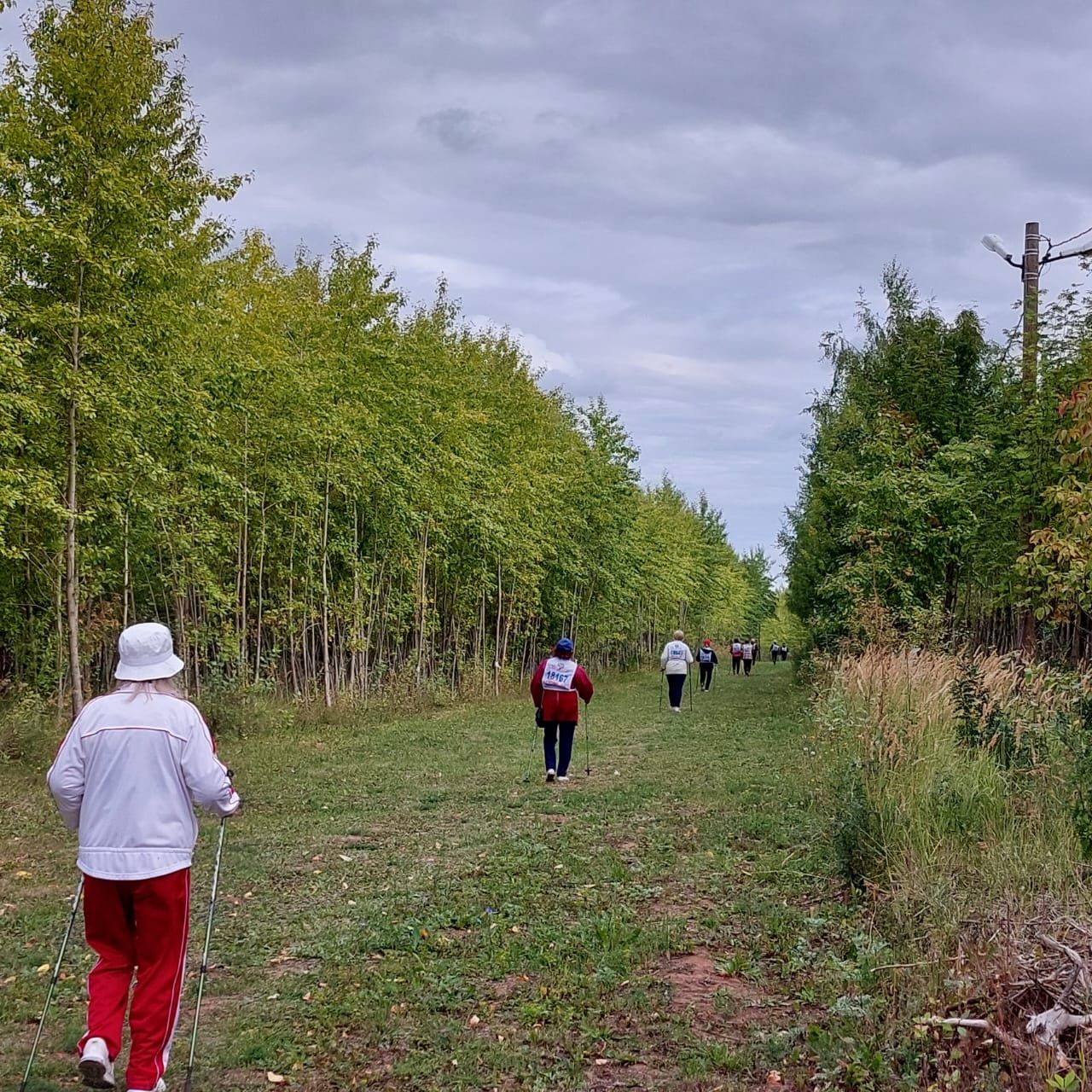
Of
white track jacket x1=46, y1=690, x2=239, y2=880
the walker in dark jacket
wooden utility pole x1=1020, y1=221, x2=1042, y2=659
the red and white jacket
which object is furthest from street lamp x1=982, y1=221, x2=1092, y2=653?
the walker in dark jacket

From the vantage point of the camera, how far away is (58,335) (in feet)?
33.9

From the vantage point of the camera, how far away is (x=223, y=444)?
1418 centimetres

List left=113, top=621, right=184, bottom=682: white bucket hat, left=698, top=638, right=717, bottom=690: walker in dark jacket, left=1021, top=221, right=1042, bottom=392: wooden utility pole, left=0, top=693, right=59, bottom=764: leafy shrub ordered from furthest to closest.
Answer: left=698, top=638, right=717, bottom=690: walker in dark jacket, left=1021, top=221, right=1042, bottom=392: wooden utility pole, left=0, top=693, right=59, bottom=764: leafy shrub, left=113, top=621, right=184, bottom=682: white bucket hat

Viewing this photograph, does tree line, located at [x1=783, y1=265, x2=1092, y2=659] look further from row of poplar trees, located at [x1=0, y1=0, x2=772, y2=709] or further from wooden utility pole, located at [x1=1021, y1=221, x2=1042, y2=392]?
row of poplar trees, located at [x1=0, y1=0, x2=772, y2=709]

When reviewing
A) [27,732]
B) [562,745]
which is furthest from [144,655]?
[27,732]

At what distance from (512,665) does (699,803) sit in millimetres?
19006

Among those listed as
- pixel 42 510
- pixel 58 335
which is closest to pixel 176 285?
pixel 58 335

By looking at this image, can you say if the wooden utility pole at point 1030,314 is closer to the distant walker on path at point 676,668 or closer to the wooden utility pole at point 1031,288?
→ the wooden utility pole at point 1031,288

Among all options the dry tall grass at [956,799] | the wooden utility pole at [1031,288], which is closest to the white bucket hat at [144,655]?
the dry tall grass at [956,799]

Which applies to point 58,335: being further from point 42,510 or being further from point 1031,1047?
point 1031,1047

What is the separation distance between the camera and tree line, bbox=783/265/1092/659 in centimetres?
1166

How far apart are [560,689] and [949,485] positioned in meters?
8.46

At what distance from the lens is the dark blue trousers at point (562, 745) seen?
36.3 ft

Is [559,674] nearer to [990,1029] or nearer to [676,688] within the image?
[990,1029]
